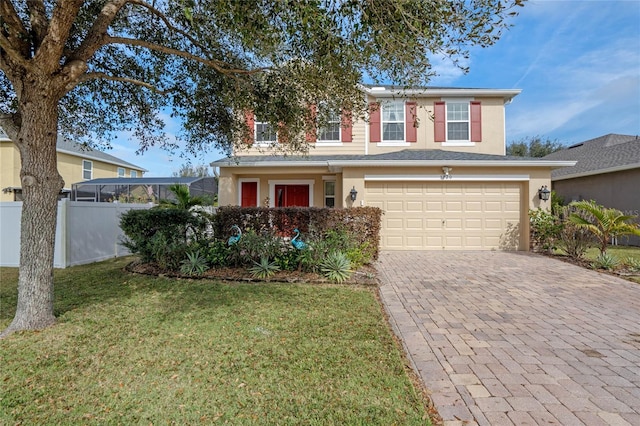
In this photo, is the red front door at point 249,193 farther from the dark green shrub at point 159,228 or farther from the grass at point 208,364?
the grass at point 208,364

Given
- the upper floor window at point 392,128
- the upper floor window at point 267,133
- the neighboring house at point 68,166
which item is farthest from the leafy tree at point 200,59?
the neighboring house at point 68,166

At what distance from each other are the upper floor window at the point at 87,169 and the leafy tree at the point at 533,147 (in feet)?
123

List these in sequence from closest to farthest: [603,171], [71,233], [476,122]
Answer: [71,233] → [476,122] → [603,171]

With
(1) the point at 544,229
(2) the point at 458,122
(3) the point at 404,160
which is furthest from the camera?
(2) the point at 458,122

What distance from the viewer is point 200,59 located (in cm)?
488

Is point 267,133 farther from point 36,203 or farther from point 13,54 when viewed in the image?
point 36,203

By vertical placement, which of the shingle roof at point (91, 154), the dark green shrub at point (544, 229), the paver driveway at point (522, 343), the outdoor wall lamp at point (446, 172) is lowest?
the paver driveway at point (522, 343)

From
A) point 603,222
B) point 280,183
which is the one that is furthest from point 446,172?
point 280,183

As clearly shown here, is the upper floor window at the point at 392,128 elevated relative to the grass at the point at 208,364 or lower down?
elevated

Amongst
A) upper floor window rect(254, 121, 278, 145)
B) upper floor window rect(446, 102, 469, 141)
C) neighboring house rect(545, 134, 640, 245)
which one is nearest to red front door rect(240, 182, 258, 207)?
upper floor window rect(254, 121, 278, 145)

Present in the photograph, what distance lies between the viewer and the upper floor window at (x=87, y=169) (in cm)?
2147

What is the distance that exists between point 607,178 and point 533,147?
2177 cm

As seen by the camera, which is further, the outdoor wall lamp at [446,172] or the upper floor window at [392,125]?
the upper floor window at [392,125]

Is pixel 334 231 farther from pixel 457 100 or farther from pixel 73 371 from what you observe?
pixel 457 100
